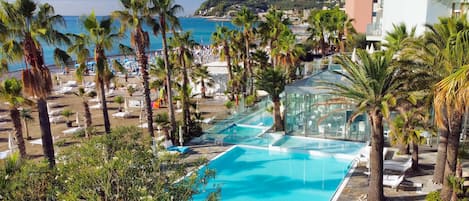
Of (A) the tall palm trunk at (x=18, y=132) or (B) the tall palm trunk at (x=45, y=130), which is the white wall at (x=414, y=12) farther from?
(A) the tall palm trunk at (x=18, y=132)

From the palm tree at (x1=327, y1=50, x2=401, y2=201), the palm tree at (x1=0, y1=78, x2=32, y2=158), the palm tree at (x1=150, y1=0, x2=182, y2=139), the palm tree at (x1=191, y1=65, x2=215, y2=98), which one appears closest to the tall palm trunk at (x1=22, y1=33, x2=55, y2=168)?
the palm tree at (x1=0, y1=78, x2=32, y2=158)

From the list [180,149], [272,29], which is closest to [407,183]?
[180,149]

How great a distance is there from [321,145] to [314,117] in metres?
1.83

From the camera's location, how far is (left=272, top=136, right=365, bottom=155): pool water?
791 inches

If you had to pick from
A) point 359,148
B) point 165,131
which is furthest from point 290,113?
point 165,131

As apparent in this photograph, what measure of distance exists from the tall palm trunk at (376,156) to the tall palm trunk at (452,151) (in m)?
1.85

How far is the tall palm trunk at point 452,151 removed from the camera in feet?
40.6

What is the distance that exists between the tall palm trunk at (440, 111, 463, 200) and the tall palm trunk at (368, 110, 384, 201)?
1.85 m

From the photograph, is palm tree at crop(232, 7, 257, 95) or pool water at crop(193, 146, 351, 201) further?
palm tree at crop(232, 7, 257, 95)

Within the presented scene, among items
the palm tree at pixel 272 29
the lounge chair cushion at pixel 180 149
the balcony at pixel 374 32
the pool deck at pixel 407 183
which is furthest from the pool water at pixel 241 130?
the balcony at pixel 374 32

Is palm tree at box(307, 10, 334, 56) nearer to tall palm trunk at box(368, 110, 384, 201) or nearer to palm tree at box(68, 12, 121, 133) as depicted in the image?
palm tree at box(68, 12, 121, 133)

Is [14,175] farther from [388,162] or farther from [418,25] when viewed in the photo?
[418,25]

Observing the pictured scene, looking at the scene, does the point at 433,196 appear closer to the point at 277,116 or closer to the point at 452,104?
the point at 452,104

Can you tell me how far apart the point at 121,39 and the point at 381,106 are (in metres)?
11.3
